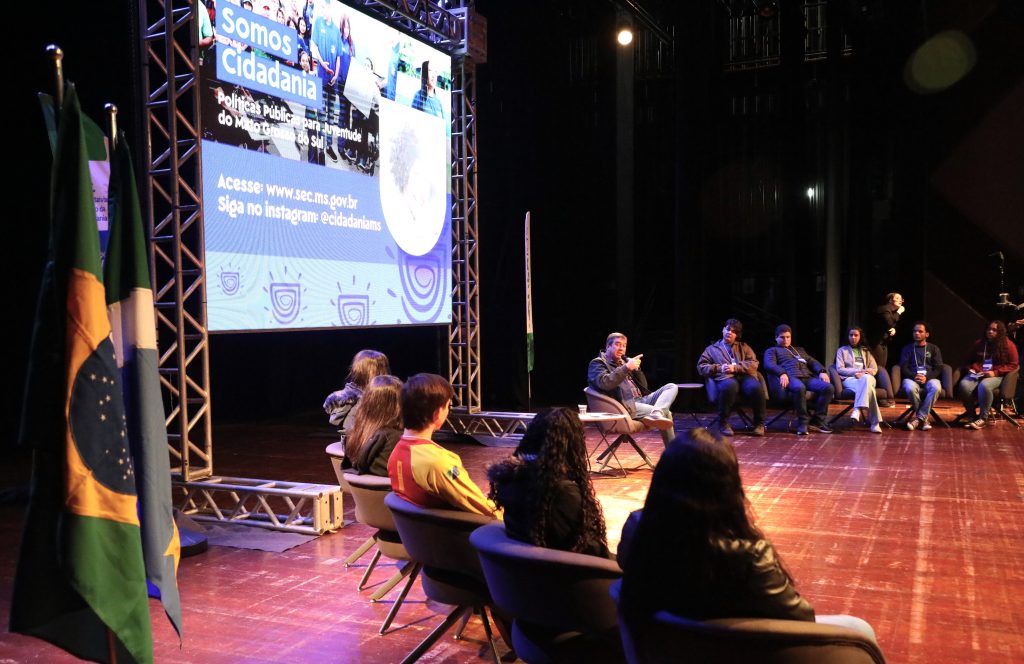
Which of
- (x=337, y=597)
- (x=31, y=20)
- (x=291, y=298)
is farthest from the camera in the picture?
(x=31, y=20)

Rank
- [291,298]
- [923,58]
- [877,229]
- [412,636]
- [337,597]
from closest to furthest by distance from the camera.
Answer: [412,636]
[337,597]
[291,298]
[923,58]
[877,229]

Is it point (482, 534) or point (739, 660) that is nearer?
point (739, 660)

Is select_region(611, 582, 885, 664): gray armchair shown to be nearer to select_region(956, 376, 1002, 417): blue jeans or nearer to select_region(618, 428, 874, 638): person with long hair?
select_region(618, 428, 874, 638): person with long hair

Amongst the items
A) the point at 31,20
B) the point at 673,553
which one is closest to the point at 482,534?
the point at 673,553

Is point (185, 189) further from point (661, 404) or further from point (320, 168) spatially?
point (661, 404)

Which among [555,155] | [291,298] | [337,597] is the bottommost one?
[337,597]

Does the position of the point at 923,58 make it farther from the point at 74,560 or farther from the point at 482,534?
the point at 74,560

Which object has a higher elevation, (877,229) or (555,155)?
(555,155)

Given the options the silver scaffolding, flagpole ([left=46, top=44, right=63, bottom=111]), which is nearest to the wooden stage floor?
the silver scaffolding

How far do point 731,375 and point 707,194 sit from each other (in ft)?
16.2

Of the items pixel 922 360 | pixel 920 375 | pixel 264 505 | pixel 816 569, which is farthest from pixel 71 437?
pixel 922 360

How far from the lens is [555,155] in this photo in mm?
12500

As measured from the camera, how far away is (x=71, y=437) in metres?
1.66

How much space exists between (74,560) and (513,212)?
10.5 meters
